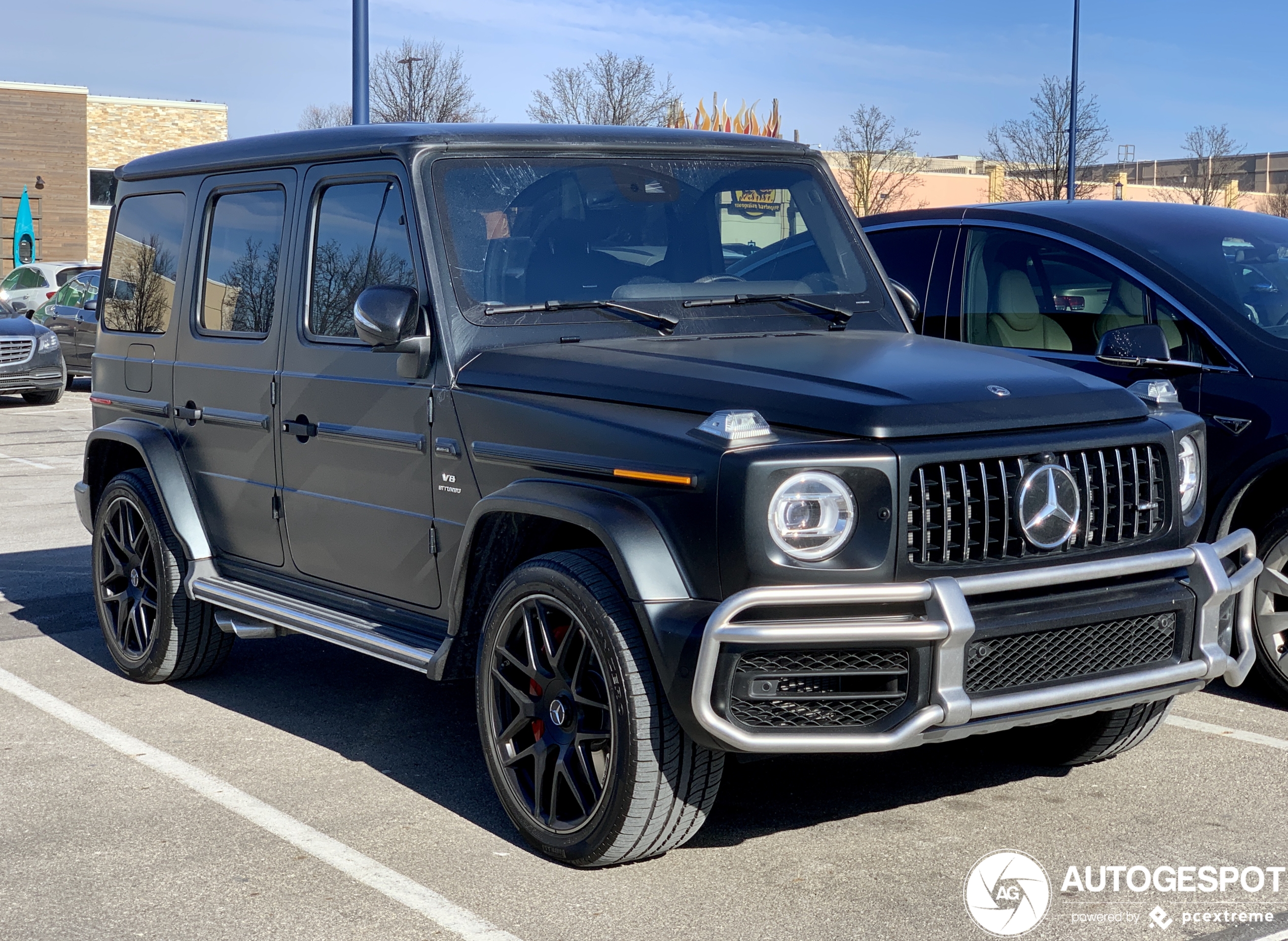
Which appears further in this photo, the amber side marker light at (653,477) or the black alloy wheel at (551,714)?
the black alloy wheel at (551,714)

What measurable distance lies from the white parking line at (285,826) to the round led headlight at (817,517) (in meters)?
1.18

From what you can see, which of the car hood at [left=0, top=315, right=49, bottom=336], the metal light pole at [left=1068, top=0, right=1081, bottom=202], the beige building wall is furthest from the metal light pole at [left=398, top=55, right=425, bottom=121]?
the car hood at [left=0, top=315, right=49, bottom=336]

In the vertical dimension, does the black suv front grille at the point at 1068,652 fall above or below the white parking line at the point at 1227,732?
above

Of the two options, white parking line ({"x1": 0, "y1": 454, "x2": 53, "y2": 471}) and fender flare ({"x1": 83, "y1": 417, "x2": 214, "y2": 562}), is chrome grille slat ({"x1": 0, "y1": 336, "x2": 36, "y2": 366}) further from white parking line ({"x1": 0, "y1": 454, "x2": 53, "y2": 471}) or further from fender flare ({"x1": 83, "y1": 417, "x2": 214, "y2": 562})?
fender flare ({"x1": 83, "y1": 417, "x2": 214, "y2": 562})

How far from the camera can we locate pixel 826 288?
518 cm

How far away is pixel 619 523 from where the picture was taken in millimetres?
3805

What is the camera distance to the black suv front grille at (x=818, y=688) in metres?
3.59

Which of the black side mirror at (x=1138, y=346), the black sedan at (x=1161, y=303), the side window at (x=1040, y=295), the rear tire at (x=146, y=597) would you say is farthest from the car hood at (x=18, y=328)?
the black side mirror at (x=1138, y=346)

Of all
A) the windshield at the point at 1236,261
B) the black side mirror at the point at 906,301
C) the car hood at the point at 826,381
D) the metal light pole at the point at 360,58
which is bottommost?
the car hood at the point at 826,381

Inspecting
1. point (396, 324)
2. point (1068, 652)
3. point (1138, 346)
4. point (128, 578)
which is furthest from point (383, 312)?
point (1138, 346)

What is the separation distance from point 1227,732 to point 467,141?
11.0 ft

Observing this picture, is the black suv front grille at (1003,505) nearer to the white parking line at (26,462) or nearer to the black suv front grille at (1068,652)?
the black suv front grille at (1068,652)

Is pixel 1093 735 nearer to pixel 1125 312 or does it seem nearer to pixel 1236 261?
pixel 1125 312

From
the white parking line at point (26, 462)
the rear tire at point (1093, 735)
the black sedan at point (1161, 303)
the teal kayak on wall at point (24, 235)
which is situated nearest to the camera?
the rear tire at point (1093, 735)
